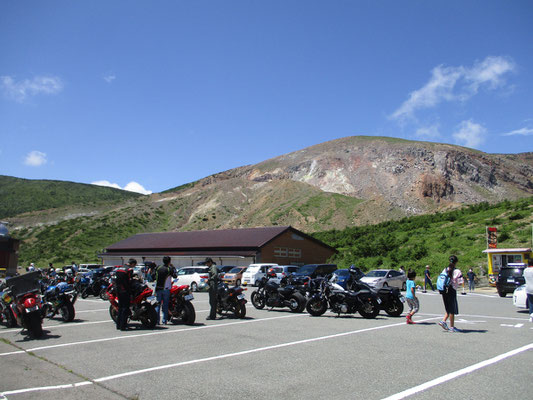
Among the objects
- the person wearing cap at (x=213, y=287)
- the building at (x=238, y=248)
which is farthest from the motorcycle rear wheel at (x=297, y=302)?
the building at (x=238, y=248)

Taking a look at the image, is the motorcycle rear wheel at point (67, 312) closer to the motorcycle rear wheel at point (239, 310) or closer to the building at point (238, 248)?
the motorcycle rear wheel at point (239, 310)

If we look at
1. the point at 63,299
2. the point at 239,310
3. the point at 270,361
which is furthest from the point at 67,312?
the point at 270,361

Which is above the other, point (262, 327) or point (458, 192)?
point (458, 192)

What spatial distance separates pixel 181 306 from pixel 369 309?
574cm

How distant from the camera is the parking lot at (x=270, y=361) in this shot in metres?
5.36

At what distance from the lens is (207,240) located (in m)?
44.8

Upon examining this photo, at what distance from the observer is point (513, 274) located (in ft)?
68.2

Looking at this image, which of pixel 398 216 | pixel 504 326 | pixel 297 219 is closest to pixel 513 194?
pixel 398 216

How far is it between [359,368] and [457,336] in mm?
4187

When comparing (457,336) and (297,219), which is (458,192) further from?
(457,336)

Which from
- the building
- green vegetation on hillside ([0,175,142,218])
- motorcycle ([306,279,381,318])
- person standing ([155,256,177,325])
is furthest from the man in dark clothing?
green vegetation on hillside ([0,175,142,218])

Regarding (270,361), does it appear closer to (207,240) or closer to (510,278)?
(510,278)

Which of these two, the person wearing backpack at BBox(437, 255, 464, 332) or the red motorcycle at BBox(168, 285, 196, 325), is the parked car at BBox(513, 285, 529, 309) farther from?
the red motorcycle at BBox(168, 285, 196, 325)

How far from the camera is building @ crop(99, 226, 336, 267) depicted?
3972 cm
